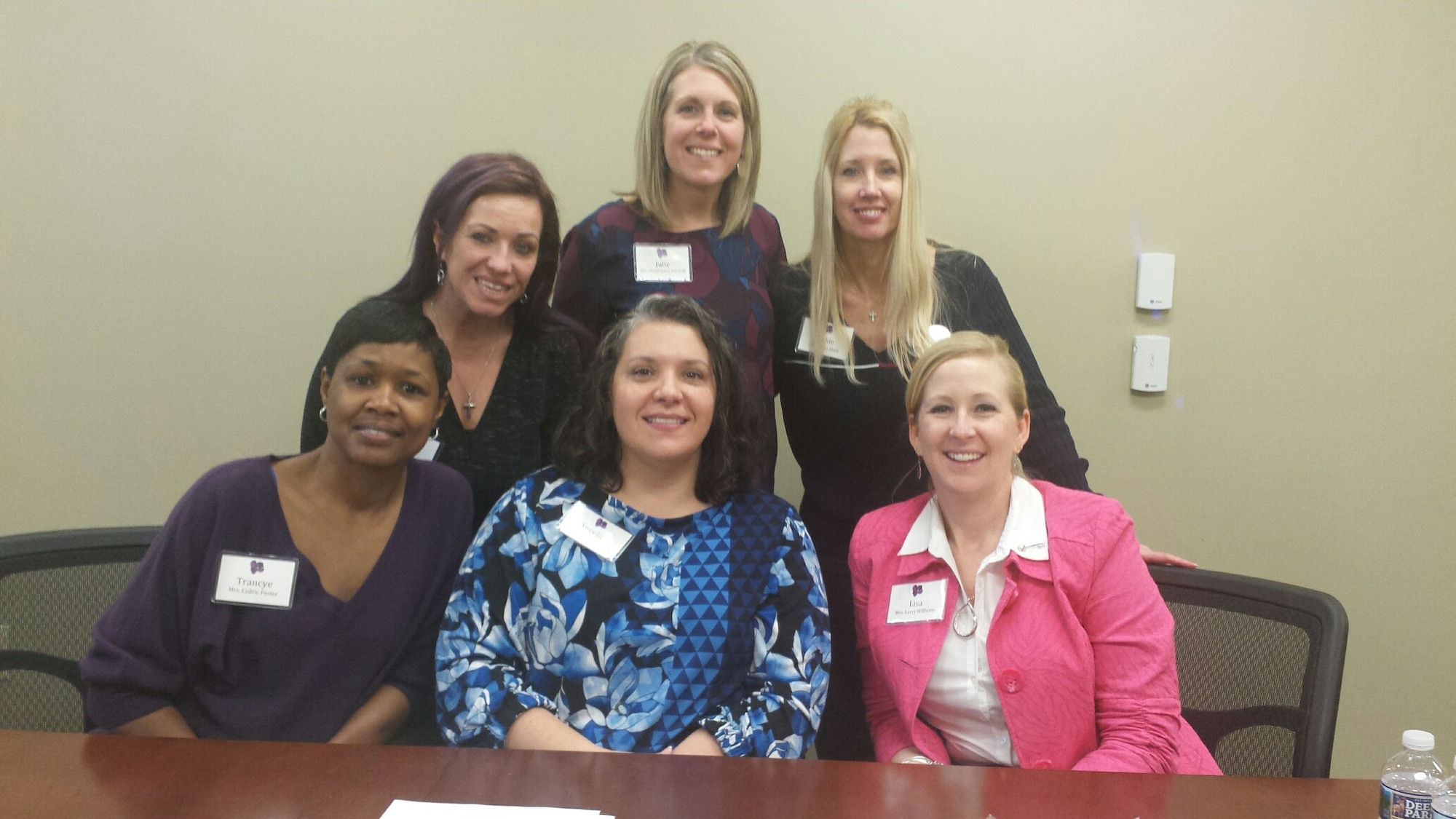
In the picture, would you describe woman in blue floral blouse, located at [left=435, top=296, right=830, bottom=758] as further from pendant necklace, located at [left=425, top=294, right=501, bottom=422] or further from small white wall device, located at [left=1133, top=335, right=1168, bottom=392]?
small white wall device, located at [left=1133, top=335, right=1168, bottom=392]

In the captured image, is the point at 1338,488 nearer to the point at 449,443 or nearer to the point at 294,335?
the point at 449,443

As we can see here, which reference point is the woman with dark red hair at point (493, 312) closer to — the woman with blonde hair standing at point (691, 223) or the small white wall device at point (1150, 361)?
the woman with blonde hair standing at point (691, 223)

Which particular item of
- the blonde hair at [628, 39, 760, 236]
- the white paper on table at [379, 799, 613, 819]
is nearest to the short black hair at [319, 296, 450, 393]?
the blonde hair at [628, 39, 760, 236]

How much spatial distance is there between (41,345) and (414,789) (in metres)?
2.11

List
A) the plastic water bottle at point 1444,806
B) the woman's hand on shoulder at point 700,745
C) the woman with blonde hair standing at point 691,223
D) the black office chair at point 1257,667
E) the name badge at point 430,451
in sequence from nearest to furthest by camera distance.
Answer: the plastic water bottle at point 1444,806 < the woman's hand on shoulder at point 700,745 < the black office chair at point 1257,667 < the name badge at point 430,451 < the woman with blonde hair standing at point 691,223

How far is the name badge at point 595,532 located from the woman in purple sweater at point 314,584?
0.87ft

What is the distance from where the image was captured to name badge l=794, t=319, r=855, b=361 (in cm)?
224

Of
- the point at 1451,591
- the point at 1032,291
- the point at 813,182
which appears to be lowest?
the point at 1451,591

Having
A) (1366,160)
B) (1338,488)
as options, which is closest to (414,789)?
(1338,488)

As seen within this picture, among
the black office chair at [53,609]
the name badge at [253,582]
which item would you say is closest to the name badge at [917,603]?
the name badge at [253,582]

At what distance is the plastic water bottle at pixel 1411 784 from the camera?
1223 mm

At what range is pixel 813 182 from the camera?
8.78 ft

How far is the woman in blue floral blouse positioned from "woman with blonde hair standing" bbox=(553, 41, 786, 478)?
345mm

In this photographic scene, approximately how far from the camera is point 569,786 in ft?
4.33
